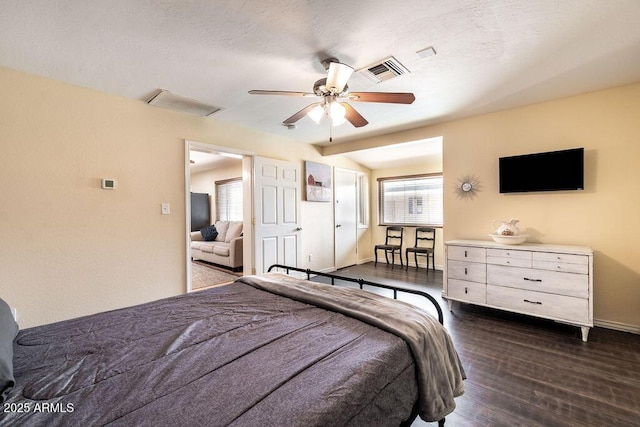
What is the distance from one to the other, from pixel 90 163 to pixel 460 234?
4.22 meters

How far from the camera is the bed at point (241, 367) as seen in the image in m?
0.81

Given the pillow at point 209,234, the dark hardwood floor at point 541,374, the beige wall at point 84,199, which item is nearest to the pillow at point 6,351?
the beige wall at point 84,199

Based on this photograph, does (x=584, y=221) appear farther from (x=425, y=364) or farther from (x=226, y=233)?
(x=226, y=233)

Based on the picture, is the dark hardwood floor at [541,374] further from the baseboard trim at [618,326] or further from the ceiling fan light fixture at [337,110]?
the ceiling fan light fixture at [337,110]

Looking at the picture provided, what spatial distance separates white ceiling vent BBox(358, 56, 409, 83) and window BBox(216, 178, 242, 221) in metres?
4.86

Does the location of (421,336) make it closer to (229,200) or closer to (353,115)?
(353,115)

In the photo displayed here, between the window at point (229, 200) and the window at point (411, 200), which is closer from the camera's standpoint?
the window at point (411, 200)

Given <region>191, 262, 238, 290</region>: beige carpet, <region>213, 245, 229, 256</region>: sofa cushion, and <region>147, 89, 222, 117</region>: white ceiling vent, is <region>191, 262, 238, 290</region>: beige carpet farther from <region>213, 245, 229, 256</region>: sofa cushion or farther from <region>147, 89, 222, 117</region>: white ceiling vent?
<region>147, 89, 222, 117</region>: white ceiling vent

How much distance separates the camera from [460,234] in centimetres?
363

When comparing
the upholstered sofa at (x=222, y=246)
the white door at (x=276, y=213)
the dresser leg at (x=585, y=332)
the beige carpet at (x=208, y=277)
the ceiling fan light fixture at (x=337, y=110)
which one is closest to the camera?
the ceiling fan light fixture at (x=337, y=110)

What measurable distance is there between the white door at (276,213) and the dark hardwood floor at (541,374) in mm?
2436

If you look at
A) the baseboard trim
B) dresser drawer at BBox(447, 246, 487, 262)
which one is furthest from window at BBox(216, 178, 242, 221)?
the baseboard trim

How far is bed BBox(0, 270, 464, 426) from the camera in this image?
31.9 inches

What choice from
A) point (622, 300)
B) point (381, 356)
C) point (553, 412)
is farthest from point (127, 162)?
point (622, 300)
